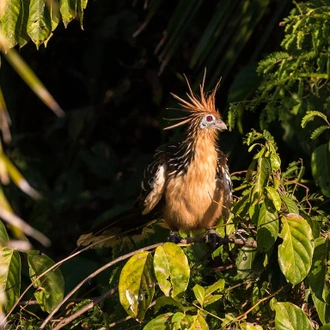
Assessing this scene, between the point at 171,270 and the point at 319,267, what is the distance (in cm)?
51

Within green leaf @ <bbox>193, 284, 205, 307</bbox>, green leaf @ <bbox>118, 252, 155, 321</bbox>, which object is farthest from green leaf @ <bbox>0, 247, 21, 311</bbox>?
green leaf @ <bbox>193, 284, 205, 307</bbox>

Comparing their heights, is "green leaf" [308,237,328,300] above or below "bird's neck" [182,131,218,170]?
above

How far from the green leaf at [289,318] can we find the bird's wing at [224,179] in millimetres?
1014

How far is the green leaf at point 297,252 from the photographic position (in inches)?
107

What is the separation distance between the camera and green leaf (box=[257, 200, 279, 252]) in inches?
108

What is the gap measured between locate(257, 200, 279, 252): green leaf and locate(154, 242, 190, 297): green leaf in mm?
272

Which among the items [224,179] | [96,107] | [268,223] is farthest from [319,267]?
[96,107]

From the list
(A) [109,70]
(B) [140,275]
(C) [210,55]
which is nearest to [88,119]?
(A) [109,70]

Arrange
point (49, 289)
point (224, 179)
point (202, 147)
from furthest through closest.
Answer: point (202, 147)
point (224, 179)
point (49, 289)

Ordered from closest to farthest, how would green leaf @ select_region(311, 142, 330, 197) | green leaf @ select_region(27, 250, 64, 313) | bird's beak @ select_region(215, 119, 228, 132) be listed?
green leaf @ select_region(27, 250, 64, 313), green leaf @ select_region(311, 142, 330, 197), bird's beak @ select_region(215, 119, 228, 132)

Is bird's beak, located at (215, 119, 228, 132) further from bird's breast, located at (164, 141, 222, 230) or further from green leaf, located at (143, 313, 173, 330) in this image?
green leaf, located at (143, 313, 173, 330)

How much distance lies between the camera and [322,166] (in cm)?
353

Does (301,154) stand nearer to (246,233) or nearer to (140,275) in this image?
(246,233)

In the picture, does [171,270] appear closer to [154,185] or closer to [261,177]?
[261,177]
